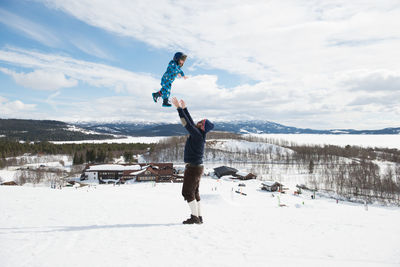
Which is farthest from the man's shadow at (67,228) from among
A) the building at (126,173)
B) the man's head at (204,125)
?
the building at (126,173)

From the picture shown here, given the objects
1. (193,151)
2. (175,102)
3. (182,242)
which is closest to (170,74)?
(175,102)

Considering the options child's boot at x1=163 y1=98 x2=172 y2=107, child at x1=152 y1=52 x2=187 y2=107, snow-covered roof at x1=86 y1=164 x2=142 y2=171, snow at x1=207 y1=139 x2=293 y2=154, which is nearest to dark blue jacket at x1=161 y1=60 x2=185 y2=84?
child at x1=152 y1=52 x2=187 y2=107

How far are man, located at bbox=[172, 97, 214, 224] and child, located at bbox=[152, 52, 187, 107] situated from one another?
0.48 meters

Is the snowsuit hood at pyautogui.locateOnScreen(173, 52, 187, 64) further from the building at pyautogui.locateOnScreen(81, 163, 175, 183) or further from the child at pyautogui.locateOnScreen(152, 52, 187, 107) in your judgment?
the building at pyautogui.locateOnScreen(81, 163, 175, 183)

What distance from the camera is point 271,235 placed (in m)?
5.21

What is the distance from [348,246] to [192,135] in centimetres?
410

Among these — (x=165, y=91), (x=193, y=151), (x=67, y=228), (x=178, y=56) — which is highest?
(x=178, y=56)

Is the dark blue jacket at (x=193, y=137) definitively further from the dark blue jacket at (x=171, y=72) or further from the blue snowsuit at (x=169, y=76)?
the dark blue jacket at (x=171, y=72)

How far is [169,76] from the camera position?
233 inches

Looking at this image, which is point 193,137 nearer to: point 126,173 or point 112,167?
point 126,173

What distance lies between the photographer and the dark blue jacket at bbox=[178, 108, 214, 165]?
18.5 ft

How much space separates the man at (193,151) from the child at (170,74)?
0.48m

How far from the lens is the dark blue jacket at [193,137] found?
564cm

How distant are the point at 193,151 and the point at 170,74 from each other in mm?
2100
